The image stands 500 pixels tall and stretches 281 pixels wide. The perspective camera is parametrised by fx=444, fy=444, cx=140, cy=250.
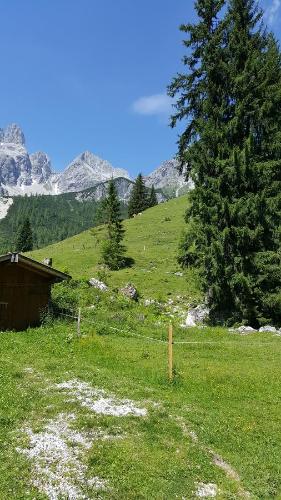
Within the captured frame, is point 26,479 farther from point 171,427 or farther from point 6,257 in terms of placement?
point 6,257

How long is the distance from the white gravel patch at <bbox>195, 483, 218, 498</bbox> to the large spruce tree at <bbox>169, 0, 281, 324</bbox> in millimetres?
18971

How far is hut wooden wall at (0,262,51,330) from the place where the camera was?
88.4ft

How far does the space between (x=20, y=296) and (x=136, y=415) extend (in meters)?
16.7

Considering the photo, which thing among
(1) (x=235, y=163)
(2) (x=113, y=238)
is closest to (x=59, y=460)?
(1) (x=235, y=163)

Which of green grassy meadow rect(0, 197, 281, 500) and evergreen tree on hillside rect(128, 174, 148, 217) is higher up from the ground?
evergreen tree on hillside rect(128, 174, 148, 217)

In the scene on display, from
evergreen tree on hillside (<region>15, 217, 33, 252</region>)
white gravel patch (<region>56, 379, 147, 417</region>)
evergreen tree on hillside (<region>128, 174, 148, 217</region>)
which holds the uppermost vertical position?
evergreen tree on hillside (<region>128, 174, 148, 217</region>)

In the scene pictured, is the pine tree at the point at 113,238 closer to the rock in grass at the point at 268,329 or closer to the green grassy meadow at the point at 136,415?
the green grassy meadow at the point at 136,415

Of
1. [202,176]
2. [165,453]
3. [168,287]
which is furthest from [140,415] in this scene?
[168,287]

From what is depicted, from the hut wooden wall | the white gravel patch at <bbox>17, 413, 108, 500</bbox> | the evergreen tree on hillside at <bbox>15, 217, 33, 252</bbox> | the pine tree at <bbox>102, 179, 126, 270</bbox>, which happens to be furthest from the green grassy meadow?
the evergreen tree on hillside at <bbox>15, 217, 33, 252</bbox>

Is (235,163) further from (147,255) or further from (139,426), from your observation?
(147,255)

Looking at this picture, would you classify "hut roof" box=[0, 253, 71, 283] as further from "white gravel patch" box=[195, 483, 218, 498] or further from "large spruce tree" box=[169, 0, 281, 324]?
"white gravel patch" box=[195, 483, 218, 498]

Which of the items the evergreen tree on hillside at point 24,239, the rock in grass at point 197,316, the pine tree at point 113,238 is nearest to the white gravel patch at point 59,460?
the rock in grass at point 197,316

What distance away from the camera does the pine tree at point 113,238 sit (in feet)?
204

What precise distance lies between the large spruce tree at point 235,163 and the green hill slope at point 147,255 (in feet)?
10.0
